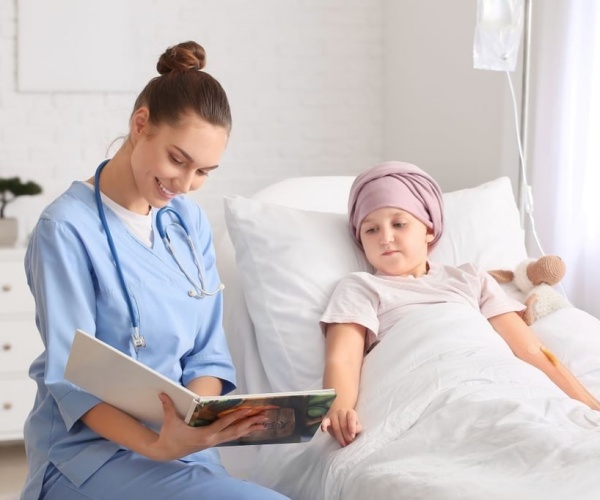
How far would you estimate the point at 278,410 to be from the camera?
145 centimetres

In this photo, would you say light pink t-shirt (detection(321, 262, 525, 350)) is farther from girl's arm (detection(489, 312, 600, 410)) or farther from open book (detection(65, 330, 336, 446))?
open book (detection(65, 330, 336, 446))

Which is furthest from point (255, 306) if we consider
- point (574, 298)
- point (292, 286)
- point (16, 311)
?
point (16, 311)

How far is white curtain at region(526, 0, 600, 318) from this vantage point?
3037 mm

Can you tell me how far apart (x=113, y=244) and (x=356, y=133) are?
275cm

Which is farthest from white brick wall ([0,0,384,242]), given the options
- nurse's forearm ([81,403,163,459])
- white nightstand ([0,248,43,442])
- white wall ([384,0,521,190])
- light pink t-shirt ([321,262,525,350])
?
nurse's forearm ([81,403,163,459])

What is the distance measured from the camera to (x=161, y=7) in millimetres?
4070

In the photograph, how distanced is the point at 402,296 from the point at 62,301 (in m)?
0.80

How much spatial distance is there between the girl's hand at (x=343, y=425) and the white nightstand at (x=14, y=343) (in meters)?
1.90

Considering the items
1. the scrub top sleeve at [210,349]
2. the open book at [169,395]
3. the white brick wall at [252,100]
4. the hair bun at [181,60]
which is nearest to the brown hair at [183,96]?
the hair bun at [181,60]

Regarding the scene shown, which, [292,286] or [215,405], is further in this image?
[292,286]

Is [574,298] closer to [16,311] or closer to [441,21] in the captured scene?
[441,21]

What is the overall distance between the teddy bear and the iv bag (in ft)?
2.36

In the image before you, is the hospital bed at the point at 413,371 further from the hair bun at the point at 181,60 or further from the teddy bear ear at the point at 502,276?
→ the hair bun at the point at 181,60

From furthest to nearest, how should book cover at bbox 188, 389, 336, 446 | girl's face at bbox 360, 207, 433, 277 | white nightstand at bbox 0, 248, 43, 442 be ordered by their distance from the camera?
white nightstand at bbox 0, 248, 43, 442 < girl's face at bbox 360, 207, 433, 277 < book cover at bbox 188, 389, 336, 446
